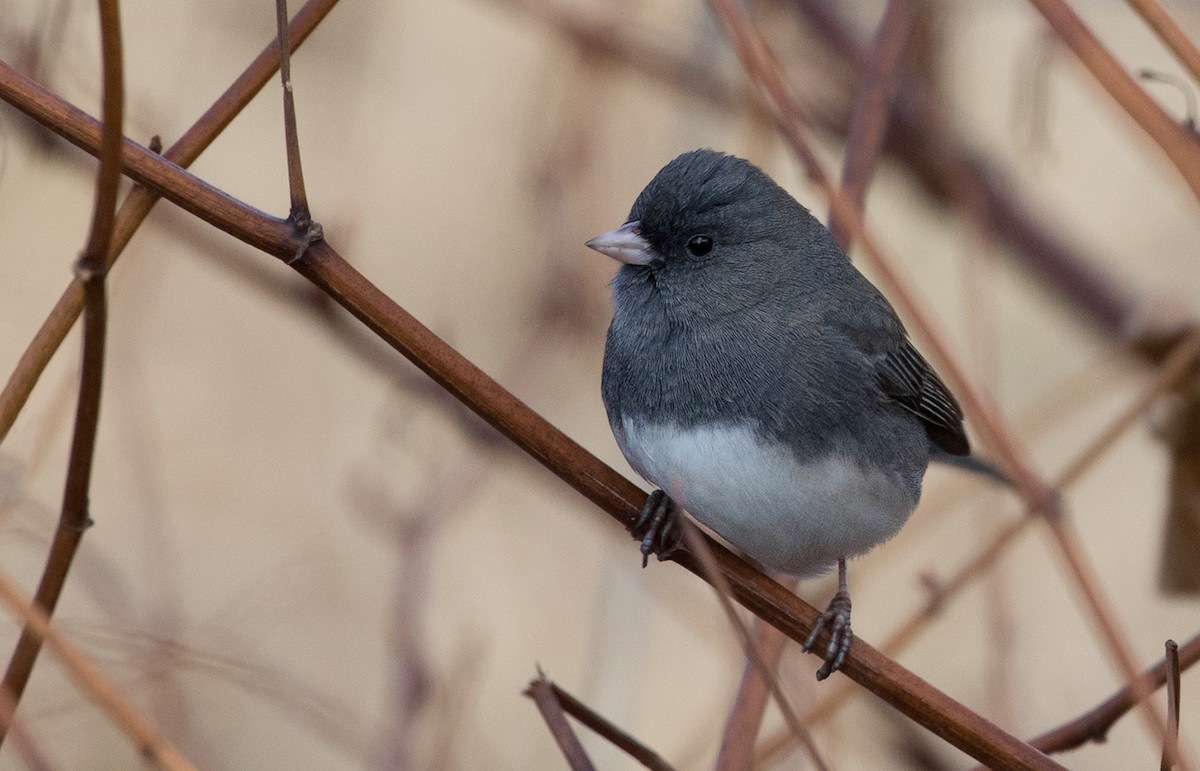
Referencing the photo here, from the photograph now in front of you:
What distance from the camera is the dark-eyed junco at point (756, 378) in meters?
1.93

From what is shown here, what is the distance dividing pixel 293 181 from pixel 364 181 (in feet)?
9.56

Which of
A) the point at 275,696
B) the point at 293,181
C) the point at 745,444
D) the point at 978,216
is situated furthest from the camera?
the point at 978,216

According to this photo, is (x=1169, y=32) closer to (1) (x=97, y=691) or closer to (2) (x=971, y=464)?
(1) (x=97, y=691)

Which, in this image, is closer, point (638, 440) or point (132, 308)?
point (638, 440)

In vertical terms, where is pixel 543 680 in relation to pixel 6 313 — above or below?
below

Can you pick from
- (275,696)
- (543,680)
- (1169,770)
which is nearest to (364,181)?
(275,696)

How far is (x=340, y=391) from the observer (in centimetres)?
413

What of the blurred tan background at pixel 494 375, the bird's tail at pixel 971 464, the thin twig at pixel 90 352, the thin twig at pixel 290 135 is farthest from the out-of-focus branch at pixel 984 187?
the thin twig at pixel 90 352

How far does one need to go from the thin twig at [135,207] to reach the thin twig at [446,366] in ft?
0.31

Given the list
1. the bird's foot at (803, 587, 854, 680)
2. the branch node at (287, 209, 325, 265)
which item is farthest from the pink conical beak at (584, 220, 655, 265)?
the branch node at (287, 209, 325, 265)

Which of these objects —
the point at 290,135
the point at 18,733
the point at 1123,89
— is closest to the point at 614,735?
the point at 18,733

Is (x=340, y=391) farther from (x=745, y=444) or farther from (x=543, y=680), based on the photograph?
(x=543, y=680)

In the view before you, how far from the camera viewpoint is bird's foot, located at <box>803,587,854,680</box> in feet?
5.20

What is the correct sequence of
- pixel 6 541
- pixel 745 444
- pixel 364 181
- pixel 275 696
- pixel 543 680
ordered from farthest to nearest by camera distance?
1. pixel 364 181
2. pixel 745 444
3. pixel 275 696
4. pixel 6 541
5. pixel 543 680
